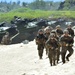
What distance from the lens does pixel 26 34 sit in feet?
156

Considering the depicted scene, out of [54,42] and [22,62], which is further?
[22,62]

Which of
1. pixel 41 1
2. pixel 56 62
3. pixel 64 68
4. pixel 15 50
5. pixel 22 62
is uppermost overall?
pixel 64 68

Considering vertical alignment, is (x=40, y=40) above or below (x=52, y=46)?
below

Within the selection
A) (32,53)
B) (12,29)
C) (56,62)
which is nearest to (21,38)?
(12,29)

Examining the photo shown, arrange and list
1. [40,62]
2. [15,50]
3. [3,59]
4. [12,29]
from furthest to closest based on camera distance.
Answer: [12,29] < [15,50] < [3,59] < [40,62]

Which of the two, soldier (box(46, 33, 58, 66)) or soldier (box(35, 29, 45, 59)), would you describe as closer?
soldier (box(46, 33, 58, 66))

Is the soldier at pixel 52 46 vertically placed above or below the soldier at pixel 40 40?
above

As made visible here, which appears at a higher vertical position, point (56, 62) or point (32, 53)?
point (56, 62)

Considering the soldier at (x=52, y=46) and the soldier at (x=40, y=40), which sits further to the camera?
the soldier at (x=40, y=40)

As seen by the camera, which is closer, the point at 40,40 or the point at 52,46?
the point at 52,46

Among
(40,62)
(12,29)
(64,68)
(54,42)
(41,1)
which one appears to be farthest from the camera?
(41,1)

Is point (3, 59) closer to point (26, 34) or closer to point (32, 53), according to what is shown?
point (32, 53)

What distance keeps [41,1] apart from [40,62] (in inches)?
6496

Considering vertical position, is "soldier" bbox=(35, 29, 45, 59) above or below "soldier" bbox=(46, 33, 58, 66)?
below
